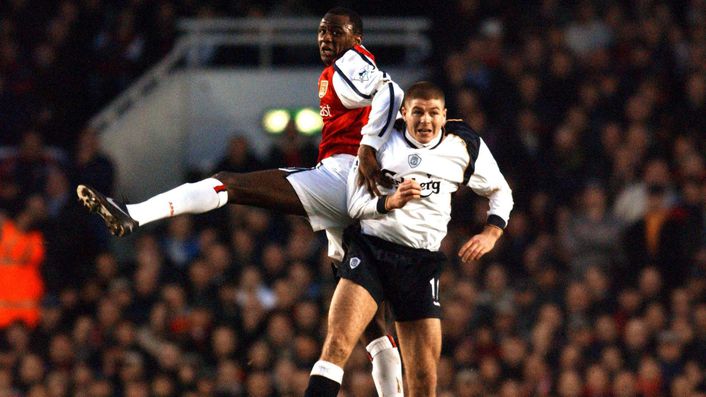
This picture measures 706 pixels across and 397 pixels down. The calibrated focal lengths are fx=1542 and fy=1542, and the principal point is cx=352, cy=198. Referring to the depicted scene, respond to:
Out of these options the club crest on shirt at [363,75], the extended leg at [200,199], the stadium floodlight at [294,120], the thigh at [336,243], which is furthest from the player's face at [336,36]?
the stadium floodlight at [294,120]

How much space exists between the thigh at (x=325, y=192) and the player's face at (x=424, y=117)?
60 cm

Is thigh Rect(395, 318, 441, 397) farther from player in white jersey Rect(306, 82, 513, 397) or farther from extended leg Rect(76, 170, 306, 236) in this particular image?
extended leg Rect(76, 170, 306, 236)

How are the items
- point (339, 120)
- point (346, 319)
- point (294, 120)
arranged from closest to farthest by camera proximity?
point (346, 319) < point (339, 120) < point (294, 120)

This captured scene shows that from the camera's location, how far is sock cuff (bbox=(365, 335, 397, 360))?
8.89m

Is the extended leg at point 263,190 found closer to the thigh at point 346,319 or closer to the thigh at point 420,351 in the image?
the thigh at point 346,319

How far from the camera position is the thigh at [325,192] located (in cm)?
848

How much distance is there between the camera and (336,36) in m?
8.50

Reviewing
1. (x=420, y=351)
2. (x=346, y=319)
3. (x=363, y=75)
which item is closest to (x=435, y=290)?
(x=420, y=351)

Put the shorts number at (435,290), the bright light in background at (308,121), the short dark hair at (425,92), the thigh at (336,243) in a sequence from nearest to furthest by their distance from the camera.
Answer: the short dark hair at (425,92) < the shorts number at (435,290) < the thigh at (336,243) < the bright light in background at (308,121)

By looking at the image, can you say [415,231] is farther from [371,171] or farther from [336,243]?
[336,243]

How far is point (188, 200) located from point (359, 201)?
3.00 ft

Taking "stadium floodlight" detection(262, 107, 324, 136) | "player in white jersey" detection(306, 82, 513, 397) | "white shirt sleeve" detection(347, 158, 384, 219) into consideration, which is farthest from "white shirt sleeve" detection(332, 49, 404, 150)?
"stadium floodlight" detection(262, 107, 324, 136)

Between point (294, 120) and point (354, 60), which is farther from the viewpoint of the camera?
point (294, 120)

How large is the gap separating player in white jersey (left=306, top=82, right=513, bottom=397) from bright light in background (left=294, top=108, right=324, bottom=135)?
22.1 feet
